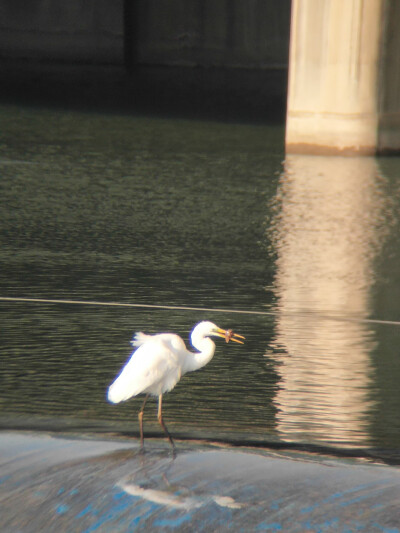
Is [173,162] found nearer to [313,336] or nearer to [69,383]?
[313,336]

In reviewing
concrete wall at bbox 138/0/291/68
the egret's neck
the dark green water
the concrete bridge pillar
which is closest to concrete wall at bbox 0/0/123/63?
concrete wall at bbox 138/0/291/68

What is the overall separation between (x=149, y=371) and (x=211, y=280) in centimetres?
460

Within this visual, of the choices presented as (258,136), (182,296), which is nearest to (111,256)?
(182,296)

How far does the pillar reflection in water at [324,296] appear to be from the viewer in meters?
6.13

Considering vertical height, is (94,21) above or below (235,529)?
above

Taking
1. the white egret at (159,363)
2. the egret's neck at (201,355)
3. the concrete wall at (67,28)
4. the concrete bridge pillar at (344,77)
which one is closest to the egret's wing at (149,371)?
the white egret at (159,363)

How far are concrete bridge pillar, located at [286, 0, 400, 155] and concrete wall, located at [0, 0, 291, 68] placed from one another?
2132 cm

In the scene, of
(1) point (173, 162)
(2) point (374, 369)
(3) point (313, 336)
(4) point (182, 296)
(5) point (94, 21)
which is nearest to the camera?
(2) point (374, 369)

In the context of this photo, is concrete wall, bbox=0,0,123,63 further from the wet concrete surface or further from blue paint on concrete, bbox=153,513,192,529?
blue paint on concrete, bbox=153,513,192,529

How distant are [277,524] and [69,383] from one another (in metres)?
2.04

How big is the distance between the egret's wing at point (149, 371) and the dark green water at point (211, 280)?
35.5 inches

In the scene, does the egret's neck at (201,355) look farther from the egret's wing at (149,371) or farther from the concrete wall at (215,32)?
the concrete wall at (215,32)

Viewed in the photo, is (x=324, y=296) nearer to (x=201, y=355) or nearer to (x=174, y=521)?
(x=201, y=355)

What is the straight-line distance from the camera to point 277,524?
4.99 metres
